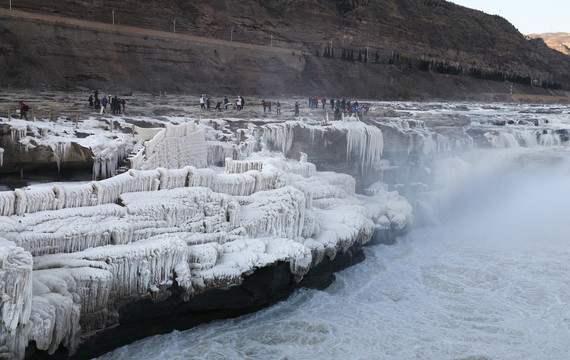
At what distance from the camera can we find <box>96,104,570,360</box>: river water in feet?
31.0

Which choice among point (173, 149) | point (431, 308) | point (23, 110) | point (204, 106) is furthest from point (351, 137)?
point (23, 110)

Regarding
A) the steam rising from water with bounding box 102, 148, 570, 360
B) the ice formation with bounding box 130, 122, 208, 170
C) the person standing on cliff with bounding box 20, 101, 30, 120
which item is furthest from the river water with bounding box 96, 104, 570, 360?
the person standing on cliff with bounding box 20, 101, 30, 120

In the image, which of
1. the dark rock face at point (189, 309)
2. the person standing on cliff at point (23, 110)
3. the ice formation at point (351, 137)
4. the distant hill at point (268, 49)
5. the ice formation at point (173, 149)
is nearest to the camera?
the dark rock face at point (189, 309)

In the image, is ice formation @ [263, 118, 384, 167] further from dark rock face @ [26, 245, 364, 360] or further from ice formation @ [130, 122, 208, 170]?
dark rock face @ [26, 245, 364, 360]

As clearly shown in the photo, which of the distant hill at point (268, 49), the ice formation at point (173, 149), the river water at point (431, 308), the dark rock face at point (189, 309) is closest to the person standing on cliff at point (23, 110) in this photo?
the ice formation at point (173, 149)

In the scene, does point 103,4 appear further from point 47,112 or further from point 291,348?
point 291,348

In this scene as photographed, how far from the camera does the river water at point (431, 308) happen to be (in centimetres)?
946

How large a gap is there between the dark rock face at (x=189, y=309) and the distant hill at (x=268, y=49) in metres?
25.4

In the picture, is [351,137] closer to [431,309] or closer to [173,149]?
[173,149]

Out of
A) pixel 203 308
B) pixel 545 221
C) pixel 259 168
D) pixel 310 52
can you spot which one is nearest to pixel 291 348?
pixel 203 308

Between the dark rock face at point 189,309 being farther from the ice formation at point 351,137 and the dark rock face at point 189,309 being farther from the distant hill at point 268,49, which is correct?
the distant hill at point 268,49

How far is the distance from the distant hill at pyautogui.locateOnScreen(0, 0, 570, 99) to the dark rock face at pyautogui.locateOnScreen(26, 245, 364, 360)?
25.4 m

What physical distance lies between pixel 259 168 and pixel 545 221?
12479mm

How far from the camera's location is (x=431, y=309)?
11438 millimetres
